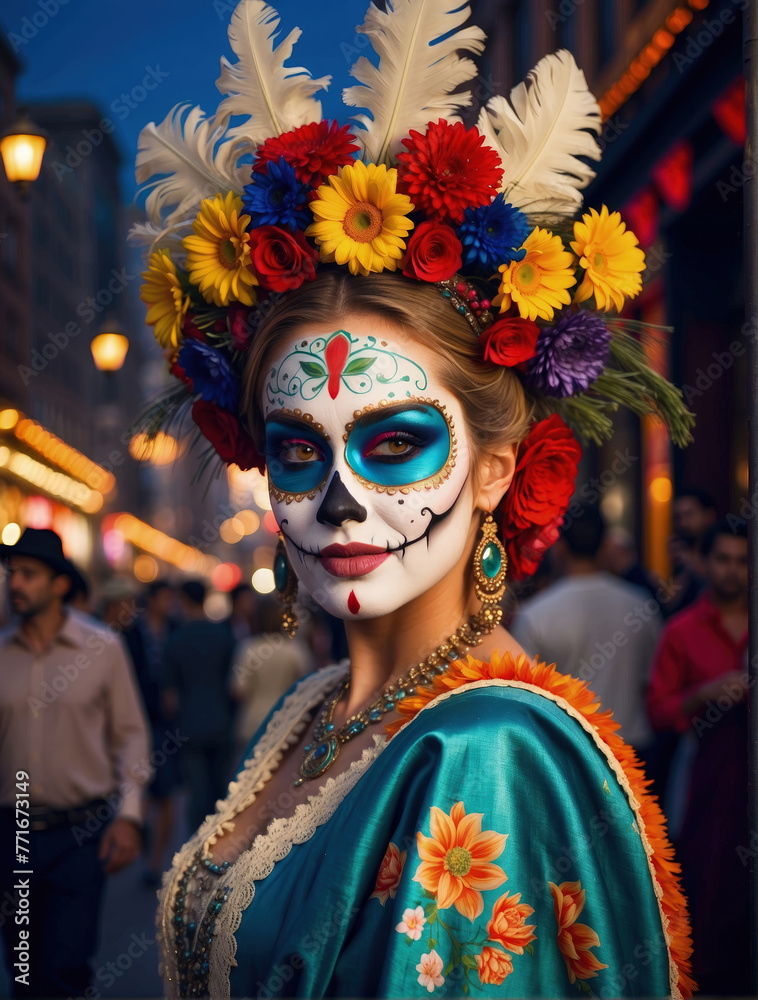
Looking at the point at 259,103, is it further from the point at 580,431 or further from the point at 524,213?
the point at 580,431

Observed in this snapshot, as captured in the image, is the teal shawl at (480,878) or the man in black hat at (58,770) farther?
the man in black hat at (58,770)

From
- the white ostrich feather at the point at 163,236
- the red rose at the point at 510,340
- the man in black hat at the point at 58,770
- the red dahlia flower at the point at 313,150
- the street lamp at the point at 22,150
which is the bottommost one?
the man in black hat at the point at 58,770

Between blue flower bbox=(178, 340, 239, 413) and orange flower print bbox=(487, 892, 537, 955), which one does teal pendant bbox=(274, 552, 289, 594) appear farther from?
orange flower print bbox=(487, 892, 537, 955)

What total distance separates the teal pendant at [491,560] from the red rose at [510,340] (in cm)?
39

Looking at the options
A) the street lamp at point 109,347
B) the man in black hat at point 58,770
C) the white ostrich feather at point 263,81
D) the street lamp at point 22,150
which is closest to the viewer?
the white ostrich feather at point 263,81

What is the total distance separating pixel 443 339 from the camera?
1953 millimetres

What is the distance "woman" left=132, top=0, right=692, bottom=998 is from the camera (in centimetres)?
162

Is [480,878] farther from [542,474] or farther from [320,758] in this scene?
[542,474]

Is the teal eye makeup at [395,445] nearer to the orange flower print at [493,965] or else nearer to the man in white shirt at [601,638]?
the orange flower print at [493,965]

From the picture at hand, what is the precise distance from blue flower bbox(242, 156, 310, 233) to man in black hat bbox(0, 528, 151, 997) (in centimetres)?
269

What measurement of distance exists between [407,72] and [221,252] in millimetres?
526

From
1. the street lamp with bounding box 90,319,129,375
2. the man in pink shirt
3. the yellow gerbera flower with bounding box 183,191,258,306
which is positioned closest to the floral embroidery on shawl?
the yellow gerbera flower with bounding box 183,191,258,306

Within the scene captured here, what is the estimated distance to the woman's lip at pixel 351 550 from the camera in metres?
1.87

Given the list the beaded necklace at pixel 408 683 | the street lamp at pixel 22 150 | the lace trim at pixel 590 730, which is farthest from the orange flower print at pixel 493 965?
the street lamp at pixel 22 150
